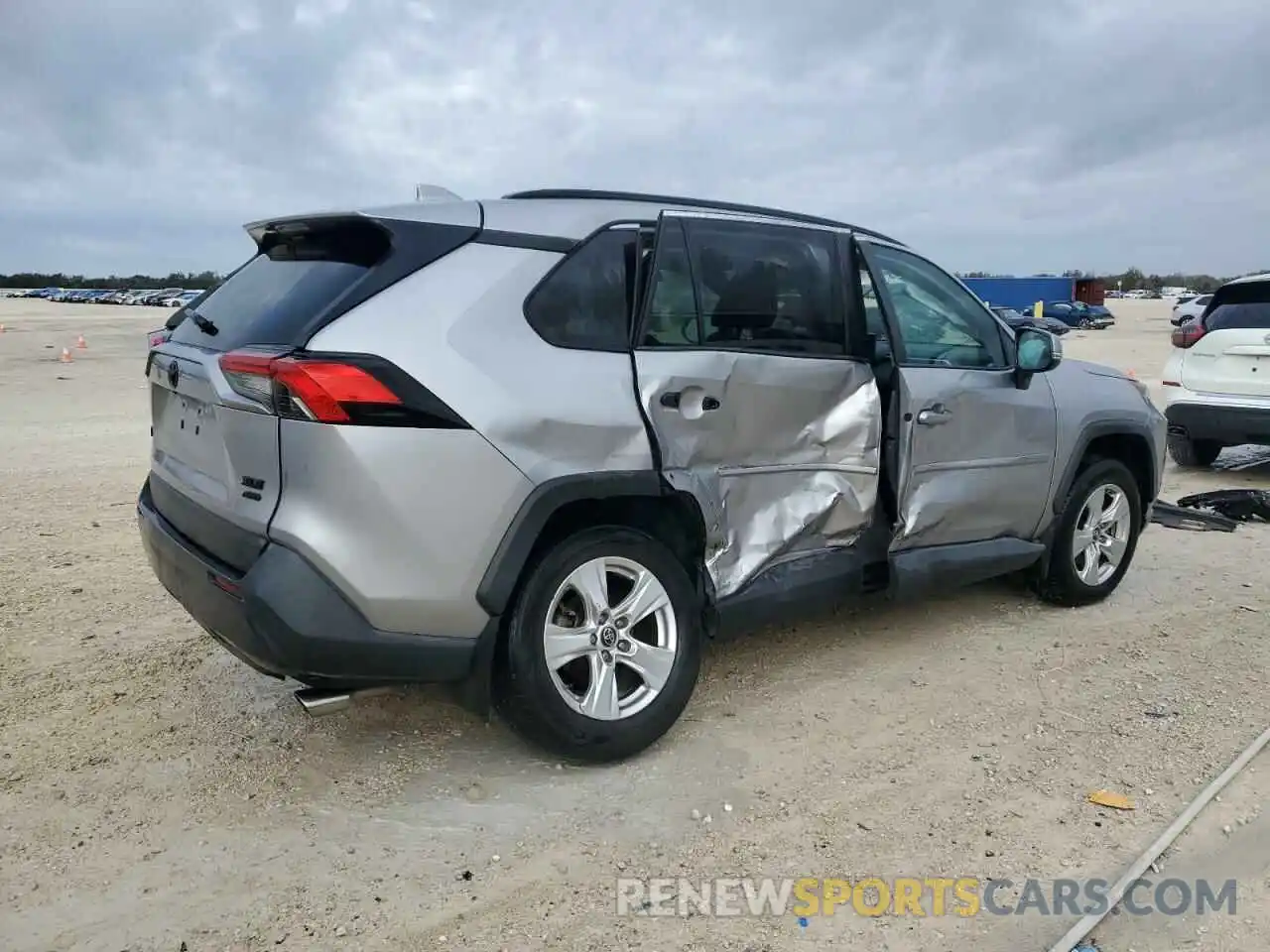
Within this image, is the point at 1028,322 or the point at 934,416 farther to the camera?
the point at 1028,322

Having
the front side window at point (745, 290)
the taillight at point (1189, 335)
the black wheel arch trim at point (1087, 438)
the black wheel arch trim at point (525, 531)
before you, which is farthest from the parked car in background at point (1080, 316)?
the black wheel arch trim at point (525, 531)

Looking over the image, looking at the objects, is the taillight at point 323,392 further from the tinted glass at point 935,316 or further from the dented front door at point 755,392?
the tinted glass at point 935,316

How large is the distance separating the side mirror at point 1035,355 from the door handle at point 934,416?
0.58 metres

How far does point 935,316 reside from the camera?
457cm

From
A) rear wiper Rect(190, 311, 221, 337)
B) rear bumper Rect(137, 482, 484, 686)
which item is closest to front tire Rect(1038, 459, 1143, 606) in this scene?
rear bumper Rect(137, 482, 484, 686)

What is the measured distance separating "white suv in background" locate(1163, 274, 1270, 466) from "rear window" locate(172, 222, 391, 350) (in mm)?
7837

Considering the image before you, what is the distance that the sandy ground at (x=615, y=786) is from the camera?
272 centimetres

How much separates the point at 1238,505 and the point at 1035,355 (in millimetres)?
3692

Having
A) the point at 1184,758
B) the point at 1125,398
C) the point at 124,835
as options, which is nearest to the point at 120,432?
the point at 124,835

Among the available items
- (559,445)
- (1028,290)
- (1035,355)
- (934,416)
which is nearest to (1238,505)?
(1035,355)

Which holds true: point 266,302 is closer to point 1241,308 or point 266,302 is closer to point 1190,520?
point 1190,520

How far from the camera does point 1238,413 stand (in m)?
8.45

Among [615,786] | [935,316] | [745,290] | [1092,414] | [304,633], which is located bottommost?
[615,786]

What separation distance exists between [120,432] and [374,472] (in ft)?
30.8
